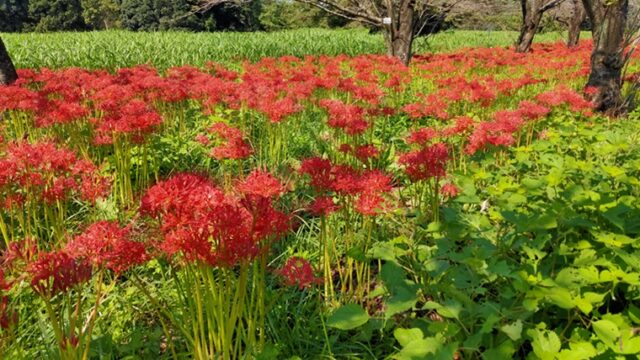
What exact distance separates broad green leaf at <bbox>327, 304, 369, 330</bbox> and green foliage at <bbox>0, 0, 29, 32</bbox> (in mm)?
64473

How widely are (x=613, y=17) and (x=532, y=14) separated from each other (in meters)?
10.4

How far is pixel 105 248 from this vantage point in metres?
1.74

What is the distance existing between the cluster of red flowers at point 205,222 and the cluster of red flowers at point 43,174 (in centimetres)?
112

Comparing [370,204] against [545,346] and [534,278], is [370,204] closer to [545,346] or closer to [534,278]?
[534,278]

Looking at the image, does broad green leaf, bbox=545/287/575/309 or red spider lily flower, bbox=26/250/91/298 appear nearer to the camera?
red spider lily flower, bbox=26/250/91/298

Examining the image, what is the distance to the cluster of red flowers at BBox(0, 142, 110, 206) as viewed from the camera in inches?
96.1

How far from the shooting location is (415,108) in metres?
4.44

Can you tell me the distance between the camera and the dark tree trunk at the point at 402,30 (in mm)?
11789

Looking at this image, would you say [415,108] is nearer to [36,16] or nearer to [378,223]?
[378,223]

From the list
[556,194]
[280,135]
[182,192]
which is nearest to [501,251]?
[556,194]

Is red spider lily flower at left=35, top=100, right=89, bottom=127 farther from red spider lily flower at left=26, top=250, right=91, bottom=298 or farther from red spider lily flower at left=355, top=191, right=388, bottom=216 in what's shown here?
red spider lily flower at left=355, top=191, right=388, bottom=216

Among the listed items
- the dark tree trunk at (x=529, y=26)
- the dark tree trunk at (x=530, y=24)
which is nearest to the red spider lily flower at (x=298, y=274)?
the dark tree trunk at (x=530, y=24)

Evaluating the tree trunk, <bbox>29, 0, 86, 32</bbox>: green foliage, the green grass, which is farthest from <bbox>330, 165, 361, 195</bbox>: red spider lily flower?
<bbox>29, 0, 86, 32</bbox>: green foliage

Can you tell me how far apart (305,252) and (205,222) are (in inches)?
64.3
